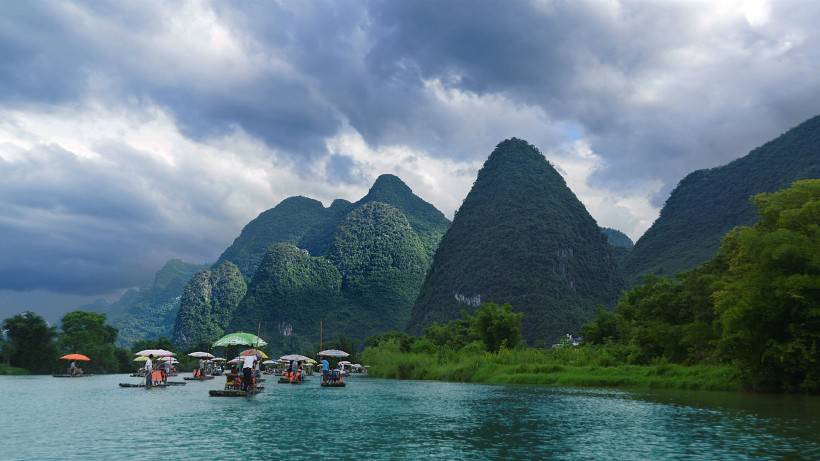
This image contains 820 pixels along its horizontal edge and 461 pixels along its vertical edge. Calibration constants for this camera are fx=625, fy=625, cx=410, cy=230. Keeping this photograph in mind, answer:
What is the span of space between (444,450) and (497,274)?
5316 inches

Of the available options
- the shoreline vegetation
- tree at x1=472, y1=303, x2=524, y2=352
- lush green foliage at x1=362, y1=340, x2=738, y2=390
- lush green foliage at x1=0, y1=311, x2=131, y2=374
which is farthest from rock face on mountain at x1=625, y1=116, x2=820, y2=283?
lush green foliage at x1=0, y1=311, x2=131, y2=374

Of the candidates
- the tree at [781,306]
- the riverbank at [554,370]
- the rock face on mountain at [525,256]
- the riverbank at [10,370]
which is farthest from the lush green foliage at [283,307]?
the tree at [781,306]

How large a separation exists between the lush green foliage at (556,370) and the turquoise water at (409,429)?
11.7 metres

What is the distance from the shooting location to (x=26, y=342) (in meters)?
82.2

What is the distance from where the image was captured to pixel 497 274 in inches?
5876

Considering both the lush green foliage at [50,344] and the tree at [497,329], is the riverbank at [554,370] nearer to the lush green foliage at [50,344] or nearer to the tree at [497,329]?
the tree at [497,329]

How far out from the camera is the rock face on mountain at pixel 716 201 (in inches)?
5591

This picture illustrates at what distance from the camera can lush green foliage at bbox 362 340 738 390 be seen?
42844mm

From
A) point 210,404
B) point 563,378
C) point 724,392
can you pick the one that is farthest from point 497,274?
point 210,404

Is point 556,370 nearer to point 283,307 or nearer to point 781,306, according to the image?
point 781,306

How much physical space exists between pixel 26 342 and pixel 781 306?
86417 millimetres

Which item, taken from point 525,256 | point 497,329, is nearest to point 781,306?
point 497,329

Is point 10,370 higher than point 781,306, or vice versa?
point 781,306

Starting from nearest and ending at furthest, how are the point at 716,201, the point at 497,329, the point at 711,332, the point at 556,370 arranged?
the point at 711,332
the point at 556,370
the point at 497,329
the point at 716,201
